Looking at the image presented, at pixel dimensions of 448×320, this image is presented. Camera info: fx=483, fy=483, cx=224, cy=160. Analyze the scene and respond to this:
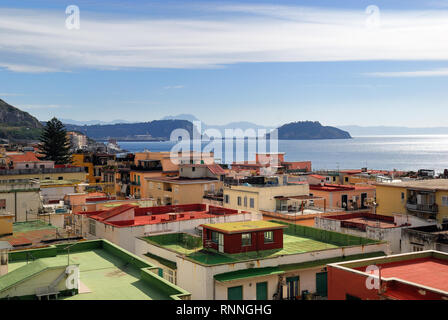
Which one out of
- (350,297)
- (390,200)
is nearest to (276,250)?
(350,297)

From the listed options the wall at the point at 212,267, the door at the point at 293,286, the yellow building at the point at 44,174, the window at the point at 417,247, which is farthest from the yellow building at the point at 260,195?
the yellow building at the point at 44,174

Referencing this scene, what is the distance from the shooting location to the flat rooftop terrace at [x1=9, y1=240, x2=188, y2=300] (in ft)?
59.5

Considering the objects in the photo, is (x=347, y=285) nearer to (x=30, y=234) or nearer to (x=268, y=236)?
(x=268, y=236)

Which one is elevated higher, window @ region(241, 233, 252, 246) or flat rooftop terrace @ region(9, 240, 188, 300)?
window @ region(241, 233, 252, 246)

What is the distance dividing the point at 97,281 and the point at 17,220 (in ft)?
74.3

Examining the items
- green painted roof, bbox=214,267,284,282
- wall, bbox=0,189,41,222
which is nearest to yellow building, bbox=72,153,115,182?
wall, bbox=0,189,41,222

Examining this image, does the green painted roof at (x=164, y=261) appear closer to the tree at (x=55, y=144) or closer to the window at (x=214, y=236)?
the window at (x=214, y=236)

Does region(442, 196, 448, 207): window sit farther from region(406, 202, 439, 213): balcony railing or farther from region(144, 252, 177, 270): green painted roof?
region(144, 252, 177, 270): green painted roof

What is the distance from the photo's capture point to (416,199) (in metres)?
45.3

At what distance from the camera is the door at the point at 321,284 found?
90.8ft

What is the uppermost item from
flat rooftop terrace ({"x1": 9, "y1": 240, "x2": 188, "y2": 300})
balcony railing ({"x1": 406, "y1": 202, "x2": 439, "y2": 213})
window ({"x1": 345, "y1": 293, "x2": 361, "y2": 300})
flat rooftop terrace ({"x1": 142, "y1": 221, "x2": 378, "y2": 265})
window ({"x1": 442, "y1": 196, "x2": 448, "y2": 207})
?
window ({"x1": 442, "y1": 196, "x2": 448, "y2": 207})

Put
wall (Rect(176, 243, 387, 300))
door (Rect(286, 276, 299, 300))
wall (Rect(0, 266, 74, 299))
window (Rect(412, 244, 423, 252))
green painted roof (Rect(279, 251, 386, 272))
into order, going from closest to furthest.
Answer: wall (Rect(0, 266, 74, 299)) < wall (Rect(176, 243, 387, 300)) < door (Rect(286, 276, 299, 300)) < green painted roof (Rect(279, 251, 386, 272)) < window (Rect(412, 244, 423, 252))

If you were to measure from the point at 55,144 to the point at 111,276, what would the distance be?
8611cm

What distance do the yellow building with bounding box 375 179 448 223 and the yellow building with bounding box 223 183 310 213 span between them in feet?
29.1
